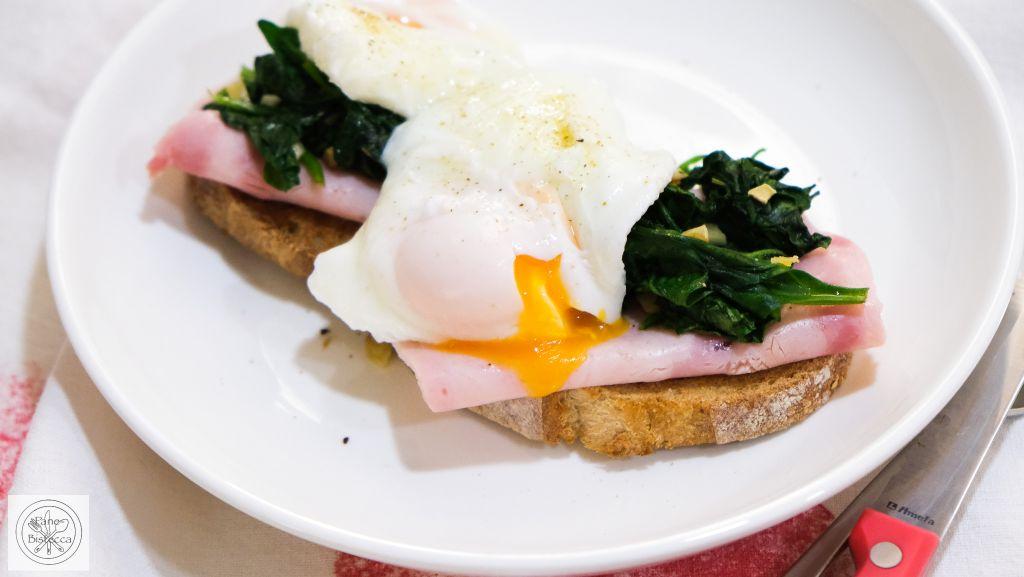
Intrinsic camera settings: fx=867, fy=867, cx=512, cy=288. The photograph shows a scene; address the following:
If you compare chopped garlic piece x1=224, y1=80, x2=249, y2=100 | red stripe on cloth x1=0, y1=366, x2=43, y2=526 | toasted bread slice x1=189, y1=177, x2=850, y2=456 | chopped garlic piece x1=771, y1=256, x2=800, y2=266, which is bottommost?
red stripe on cloth x1=0, y1=366, x2=43, y2=526

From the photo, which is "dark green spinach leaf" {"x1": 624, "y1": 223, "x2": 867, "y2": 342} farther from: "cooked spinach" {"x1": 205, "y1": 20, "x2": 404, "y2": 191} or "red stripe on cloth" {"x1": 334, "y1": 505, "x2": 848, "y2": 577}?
"cooked spinach" {"x1": 205, "y1": 20, "x2": 404, "y2": 191}

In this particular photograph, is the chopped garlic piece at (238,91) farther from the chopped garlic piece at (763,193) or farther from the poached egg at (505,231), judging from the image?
the chopped garlic piece at (763,193)

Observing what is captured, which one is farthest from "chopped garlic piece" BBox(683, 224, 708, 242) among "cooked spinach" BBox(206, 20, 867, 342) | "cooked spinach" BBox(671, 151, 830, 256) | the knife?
the knife

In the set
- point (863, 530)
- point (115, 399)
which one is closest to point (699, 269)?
point (863, 530)

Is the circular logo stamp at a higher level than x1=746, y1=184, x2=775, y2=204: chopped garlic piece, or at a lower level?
lower

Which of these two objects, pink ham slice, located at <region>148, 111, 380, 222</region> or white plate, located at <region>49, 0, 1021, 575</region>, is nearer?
white plate, located at <region>49, 0, 1021, 575</region>

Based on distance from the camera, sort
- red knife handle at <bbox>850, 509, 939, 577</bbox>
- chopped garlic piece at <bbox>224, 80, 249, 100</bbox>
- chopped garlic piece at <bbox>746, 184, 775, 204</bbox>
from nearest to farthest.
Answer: red knife handle at <bbox>850, 509, 939, 577</bbox> < chopped garlic piece at <bbox>746, 184, 775, 204</bbox> < chopped garlic piece at <bbox>224, 80, 249, 100</bbox>

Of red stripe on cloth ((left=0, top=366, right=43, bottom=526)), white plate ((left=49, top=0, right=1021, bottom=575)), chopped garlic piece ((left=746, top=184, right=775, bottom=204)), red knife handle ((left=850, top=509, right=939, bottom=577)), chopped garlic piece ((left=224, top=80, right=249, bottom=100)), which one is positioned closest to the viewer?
red knife handle ((left=850, top=509, right=939, bottom=577))
